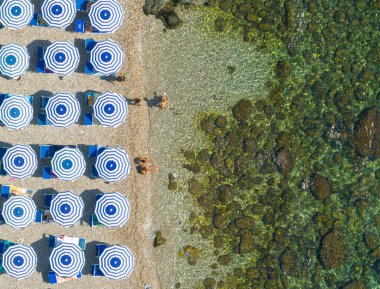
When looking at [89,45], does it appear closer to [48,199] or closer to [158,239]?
[48,199]

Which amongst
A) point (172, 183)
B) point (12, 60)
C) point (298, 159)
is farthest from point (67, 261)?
point (298, 159)

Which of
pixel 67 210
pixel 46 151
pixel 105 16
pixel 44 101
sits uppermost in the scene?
pixel 105 16

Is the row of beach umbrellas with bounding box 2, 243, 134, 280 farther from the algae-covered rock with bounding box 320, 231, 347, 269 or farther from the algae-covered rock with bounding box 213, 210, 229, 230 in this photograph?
the algae-covered rock with bounding box 320, 231, 347, 269

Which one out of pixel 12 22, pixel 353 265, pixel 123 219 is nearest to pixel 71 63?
pixel 12 22

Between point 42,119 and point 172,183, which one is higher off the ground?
point 42,119

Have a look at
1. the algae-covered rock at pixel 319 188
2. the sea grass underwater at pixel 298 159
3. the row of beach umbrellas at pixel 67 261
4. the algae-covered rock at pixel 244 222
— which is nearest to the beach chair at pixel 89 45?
the sea grass underwater at pixel 298 159

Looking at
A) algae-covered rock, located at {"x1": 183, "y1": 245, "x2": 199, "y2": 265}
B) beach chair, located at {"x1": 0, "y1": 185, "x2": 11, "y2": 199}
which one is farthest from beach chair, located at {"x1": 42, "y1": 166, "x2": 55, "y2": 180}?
algae-covered rock, located at {"x1": 183, "y1": 245, "x2": 199, "y2": 265}
